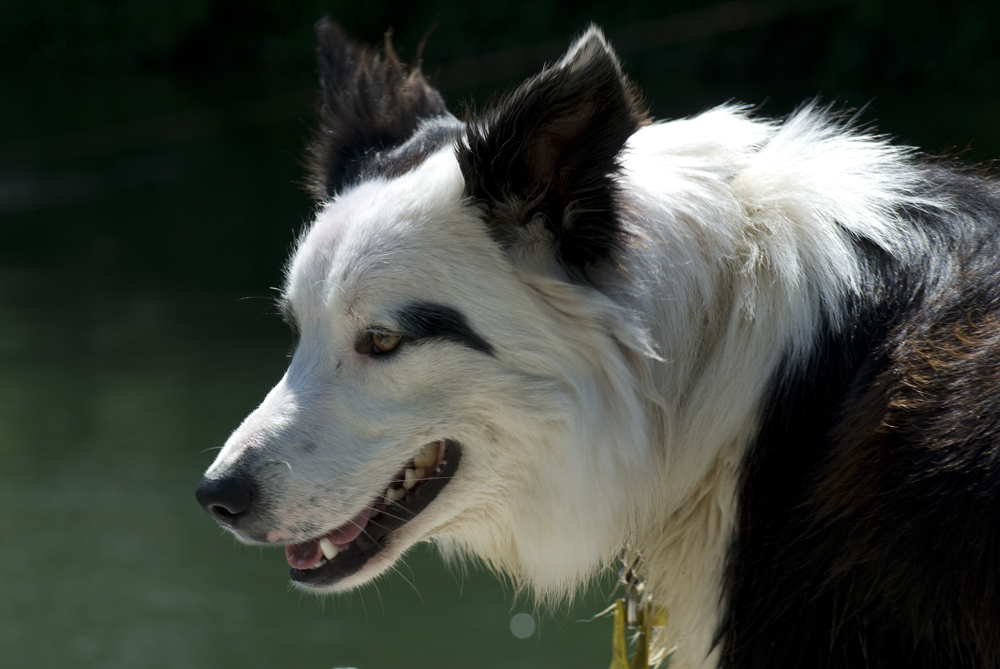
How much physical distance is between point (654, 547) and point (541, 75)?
92cm

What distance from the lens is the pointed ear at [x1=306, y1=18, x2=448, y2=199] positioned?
8.13 ft

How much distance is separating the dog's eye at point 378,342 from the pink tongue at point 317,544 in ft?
0.98

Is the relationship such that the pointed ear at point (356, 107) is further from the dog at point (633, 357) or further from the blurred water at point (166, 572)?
the blurred water at point (166, 572)

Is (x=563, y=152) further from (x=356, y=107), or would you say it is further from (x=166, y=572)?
(x=166, y=572)

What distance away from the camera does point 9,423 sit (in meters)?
6.41

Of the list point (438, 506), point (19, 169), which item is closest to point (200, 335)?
point (438, 506)

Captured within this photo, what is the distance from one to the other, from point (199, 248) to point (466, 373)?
9.78 m

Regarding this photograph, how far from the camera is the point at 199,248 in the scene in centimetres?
1125

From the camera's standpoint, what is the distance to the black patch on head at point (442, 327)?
6.50 feet

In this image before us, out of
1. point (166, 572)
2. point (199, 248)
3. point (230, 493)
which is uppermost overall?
point (230, 493)

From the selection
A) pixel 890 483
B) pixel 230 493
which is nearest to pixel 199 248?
pixel 230 493

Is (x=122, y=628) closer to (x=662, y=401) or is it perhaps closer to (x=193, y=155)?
(x=662, y=401)

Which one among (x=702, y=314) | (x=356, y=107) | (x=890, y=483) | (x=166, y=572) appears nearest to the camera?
(x=890, y=483)

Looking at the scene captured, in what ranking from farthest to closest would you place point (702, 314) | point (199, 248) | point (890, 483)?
point (199, 248) → point (702, 314) → point (890, 483)
